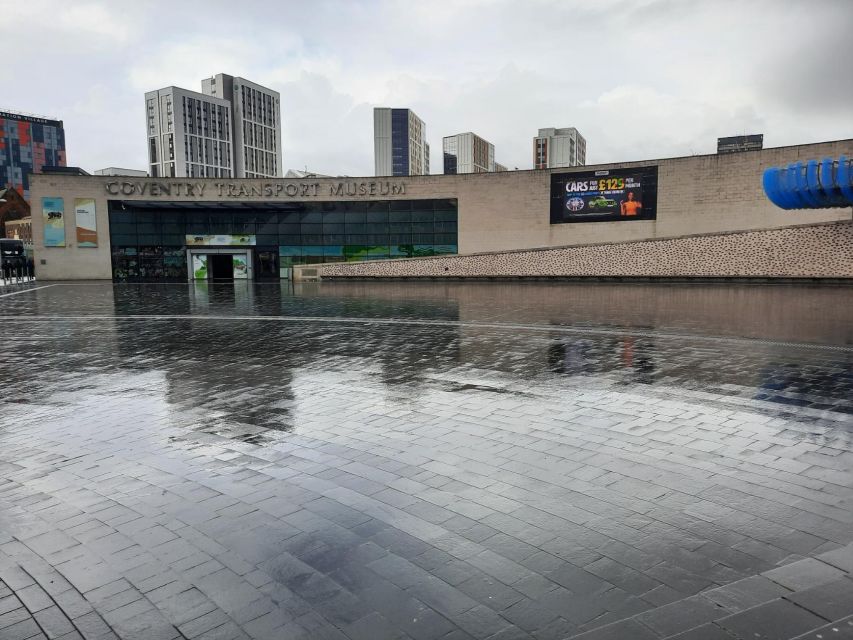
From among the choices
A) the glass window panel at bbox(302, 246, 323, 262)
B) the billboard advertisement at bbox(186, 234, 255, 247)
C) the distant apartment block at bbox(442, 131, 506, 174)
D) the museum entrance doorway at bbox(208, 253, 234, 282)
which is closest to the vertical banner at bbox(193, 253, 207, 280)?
the museum entrance doorway at bbox(208, 253, 234, 282)

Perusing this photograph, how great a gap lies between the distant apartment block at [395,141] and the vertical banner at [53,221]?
149633mm

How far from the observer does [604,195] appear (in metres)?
39.8

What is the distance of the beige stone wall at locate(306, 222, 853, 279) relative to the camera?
1164 inches

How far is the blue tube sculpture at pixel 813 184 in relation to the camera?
27406 mm

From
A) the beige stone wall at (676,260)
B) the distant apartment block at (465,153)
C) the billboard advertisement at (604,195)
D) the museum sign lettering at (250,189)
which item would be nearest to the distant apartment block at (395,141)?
the distant apartment block at (465,153)

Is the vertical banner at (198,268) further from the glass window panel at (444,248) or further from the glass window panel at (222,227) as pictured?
the glass window panel at (444,248)

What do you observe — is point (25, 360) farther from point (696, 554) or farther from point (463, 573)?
point (696, 554)

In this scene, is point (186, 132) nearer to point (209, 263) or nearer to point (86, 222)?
point (86, 222)

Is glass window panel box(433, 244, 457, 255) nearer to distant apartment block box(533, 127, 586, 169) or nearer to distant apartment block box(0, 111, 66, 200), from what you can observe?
distant apartment block box(533, 127, 586, 169)

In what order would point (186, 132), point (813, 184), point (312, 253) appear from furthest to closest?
point (186, 132) → point (312, 253) → point (813, 184)

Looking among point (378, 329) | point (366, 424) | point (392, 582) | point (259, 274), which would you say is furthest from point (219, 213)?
point (392, 582)

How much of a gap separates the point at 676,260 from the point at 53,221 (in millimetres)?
40700

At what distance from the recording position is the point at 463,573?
3.59m

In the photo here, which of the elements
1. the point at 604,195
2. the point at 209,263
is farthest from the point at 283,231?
→ the point at 604,195
